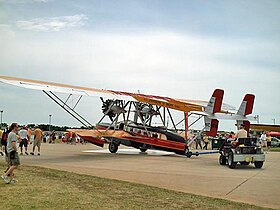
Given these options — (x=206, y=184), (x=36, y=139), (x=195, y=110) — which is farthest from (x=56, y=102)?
(x=206, y=184)

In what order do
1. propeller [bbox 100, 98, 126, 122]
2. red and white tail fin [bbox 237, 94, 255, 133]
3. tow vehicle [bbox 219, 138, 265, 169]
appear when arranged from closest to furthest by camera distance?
tow vehicle [bbox 219, 138, 265, 169] < red and white tail fin [bbox 237, 94, 255, 133] < propeller [bbox 100, 98, 126, 122]

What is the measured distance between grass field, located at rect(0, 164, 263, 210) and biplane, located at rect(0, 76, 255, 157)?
8.94m

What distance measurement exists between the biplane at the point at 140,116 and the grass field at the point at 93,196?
29.3 ft

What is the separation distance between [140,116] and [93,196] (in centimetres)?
1731

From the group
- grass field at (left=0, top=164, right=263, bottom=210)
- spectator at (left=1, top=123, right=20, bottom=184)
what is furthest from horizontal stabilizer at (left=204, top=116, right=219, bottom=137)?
spectator at (left=1, top=123, right=20, bottom=184)

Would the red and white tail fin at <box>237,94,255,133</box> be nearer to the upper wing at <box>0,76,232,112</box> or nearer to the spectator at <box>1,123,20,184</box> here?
the upper wing at <box>0,76,232,112</box>

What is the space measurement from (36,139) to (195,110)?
9165 millimetres

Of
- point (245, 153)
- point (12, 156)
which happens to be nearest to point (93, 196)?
point (12, 156)

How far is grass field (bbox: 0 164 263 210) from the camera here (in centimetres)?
782

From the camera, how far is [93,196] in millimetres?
8758

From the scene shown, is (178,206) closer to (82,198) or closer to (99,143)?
(82,198)

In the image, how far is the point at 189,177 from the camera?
1321cm

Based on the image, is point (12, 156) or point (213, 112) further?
point (213, 112)

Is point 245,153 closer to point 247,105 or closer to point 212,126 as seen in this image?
Result: point 212,126
